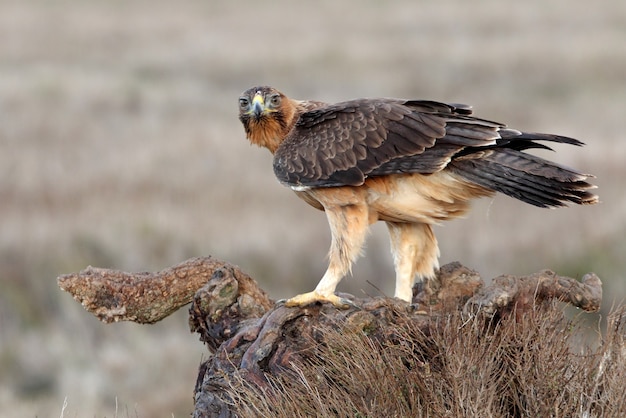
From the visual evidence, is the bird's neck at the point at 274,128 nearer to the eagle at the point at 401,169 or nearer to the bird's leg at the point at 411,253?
the eagle at the point at 401,169

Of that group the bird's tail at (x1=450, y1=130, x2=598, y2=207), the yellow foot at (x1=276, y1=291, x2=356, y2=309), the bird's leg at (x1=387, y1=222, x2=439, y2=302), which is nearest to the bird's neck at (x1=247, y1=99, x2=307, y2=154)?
the bird's leg at (x1=387, y1=222, x2=439, y2=302)

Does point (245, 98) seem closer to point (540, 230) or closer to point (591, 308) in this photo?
point (591, 308)

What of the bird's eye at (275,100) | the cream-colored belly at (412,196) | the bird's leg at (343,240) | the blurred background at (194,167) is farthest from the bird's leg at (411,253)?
the bird's eye at (275,100)

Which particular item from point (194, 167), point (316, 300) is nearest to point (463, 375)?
point (316, 300)

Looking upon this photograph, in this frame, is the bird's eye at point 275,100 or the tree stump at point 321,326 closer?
the tree stump at point 321,326

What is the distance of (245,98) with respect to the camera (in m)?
6.29

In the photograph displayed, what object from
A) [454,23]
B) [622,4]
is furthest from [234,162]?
[622,4]

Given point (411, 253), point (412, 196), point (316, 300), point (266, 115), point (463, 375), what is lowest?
point (463, 375)

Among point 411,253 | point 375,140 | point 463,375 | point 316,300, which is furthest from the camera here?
point 411,253

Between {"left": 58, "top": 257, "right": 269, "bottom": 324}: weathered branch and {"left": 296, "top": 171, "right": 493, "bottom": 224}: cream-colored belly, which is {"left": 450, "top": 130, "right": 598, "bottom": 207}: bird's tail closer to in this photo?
{"left": 296, "top": 171, "right": 493, "bottom": 224}: cream-colored belly

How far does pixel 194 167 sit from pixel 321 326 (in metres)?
11.1

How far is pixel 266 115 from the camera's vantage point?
20.5 ft

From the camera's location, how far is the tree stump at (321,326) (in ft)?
14.6

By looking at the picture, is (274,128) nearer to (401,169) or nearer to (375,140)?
(375,140)
